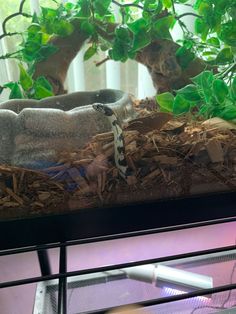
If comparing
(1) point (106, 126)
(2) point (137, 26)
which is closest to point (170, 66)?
(2) point (137, 26)

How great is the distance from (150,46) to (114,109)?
208 mm

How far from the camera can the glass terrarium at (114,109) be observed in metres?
0.42

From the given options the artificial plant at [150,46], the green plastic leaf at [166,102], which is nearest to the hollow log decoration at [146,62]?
the artificial plant at [150,46]

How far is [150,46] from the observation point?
22.9 inches

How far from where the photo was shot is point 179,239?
794mm

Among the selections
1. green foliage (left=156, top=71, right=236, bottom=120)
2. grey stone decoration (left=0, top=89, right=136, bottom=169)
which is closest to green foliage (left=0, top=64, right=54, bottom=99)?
grey stone decoration (left=0, top=89, right=136, bottom=169)

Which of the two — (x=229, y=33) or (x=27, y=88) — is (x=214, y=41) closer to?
(x=229, y=33)

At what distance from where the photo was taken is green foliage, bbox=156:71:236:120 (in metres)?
0.46

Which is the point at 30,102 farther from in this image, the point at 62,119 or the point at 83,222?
the point at 83,222

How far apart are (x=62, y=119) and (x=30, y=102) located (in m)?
0.10

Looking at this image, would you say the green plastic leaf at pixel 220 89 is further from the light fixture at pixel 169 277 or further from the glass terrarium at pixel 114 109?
the light fixture at pixel 169 277

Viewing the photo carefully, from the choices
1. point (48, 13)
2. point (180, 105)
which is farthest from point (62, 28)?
point (180, 105)

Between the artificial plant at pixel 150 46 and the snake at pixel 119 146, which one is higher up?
the artificial plant at pixel 150 46

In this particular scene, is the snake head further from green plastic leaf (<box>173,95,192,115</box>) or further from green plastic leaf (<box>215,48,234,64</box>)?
green plastic leaf (<box>215,48,234,64</box>)
